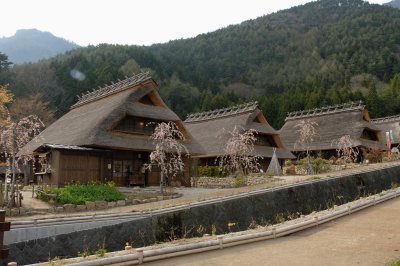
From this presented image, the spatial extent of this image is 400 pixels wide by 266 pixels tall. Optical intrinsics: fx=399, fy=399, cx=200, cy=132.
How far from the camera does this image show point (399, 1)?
18188cm

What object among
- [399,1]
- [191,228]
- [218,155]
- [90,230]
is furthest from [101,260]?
[399,1]

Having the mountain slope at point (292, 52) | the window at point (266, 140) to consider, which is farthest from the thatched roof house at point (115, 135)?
the mountain slope at point (292, 52)

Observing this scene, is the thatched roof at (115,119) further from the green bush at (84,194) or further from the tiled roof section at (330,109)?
the tiled roof section at (330,109)

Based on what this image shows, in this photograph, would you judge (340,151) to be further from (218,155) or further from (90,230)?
(90,230)

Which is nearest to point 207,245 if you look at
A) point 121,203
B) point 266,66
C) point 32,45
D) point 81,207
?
point 81,207

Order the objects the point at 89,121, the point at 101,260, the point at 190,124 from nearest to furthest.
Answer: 1. the point at 101,260
2. the point at 89,121
3. the point at 190,124

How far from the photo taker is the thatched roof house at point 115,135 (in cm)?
2062

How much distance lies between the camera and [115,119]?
23.4m

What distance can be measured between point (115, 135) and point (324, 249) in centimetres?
1668

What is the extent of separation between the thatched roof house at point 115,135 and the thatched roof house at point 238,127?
7.80 meters

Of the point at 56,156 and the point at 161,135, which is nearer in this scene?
the point at 56,156

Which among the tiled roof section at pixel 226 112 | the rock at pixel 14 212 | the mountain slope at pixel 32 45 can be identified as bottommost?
the rock at pixel 14 212

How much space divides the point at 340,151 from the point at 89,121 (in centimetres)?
2417

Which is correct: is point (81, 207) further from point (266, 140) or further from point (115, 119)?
point (266, 140)
